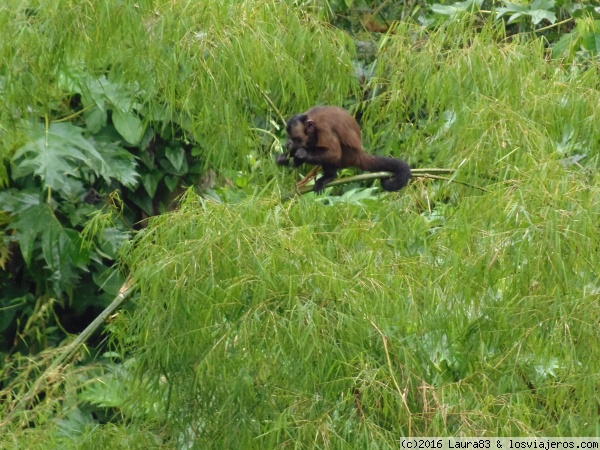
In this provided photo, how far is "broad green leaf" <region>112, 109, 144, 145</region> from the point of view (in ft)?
13.6

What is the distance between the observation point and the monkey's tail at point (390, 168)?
327 cm

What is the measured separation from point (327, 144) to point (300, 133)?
15cm

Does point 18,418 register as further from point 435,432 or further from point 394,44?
point 394,44

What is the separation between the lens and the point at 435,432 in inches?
87.4

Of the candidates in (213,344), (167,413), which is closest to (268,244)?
(213,344)

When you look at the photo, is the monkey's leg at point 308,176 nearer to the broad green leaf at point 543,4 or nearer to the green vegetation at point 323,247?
the green vegetation at point 323,247

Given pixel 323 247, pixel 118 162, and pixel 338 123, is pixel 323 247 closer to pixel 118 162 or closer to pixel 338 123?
pixel 338 123

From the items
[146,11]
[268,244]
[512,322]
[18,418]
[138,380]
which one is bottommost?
[18,418]

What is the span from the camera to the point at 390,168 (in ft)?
11.5

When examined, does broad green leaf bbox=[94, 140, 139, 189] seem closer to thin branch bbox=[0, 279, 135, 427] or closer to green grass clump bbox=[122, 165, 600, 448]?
thin branch bbox=[0, 279, 135, 427]

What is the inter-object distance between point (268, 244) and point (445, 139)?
939 millimetres

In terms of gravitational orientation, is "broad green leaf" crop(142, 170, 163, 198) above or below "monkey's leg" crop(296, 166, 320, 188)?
below

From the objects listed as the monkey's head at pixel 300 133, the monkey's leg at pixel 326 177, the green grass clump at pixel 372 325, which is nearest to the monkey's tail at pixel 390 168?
the monkey's leg at pixel 326 177

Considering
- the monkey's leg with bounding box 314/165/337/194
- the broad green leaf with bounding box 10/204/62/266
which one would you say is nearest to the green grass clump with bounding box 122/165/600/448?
the monkey's leg with bounding box 314/165/337/194
